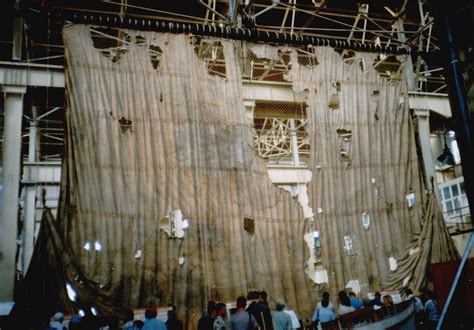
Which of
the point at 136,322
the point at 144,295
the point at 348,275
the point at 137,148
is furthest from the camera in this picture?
the point at 348,275

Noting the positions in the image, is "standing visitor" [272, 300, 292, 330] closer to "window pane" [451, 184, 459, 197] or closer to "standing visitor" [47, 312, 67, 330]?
"standing visitor" [47, 312, 67, 330]

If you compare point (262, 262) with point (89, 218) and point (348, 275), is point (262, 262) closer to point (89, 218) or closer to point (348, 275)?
point (348, 275)

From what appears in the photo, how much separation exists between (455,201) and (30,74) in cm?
1589

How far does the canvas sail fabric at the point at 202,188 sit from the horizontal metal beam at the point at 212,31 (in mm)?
379

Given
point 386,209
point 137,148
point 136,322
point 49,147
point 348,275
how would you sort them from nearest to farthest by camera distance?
1. point 136,322
2. point 137,148
3. point 348,275
4. point 386,209
5. point 49,147

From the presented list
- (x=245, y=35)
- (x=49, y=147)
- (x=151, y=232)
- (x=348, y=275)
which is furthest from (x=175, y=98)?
(x=49, y=147)

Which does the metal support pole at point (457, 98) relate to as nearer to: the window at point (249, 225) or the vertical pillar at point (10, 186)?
the window at point (249, 225)

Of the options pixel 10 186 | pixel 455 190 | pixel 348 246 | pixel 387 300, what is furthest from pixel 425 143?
pixel 10 186

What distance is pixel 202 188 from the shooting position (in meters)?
8.05

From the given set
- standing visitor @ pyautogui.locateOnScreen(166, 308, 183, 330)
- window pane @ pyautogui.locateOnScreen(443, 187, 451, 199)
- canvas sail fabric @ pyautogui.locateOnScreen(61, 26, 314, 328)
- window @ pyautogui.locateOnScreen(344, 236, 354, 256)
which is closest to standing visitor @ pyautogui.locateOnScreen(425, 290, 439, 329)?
window @ pyautogui.locateOnScreen(344, 236, 354, 256)

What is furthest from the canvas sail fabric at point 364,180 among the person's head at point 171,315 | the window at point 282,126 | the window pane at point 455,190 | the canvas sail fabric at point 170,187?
the window pane at point 455,190

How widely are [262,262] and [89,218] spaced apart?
3.12 metres

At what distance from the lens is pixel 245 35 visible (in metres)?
8.76

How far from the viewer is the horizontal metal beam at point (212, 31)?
7.77m
